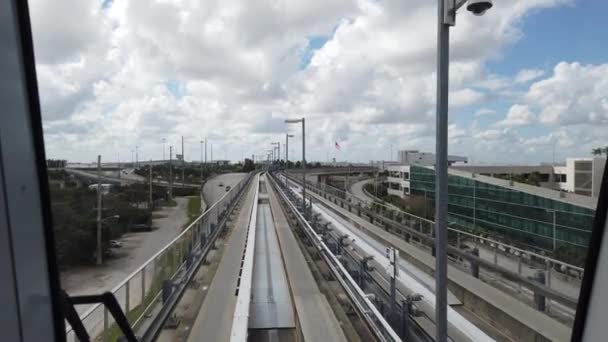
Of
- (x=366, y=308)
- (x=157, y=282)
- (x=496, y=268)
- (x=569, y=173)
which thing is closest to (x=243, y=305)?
(x=157, y=282)

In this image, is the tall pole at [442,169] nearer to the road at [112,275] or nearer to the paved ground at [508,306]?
the paved ground at [508,306]

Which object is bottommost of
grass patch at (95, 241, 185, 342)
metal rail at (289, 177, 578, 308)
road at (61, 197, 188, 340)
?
metal rail at (289, 177, 578, 308)

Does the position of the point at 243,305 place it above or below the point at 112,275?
below

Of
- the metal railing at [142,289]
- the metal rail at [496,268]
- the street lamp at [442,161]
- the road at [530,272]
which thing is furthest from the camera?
the metal rail at [496,268]

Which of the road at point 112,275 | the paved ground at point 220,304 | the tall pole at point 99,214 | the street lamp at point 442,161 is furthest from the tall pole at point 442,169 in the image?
the paved ground at point 220,304

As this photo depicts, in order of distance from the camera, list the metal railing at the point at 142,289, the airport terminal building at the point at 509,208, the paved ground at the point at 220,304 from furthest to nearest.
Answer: the airport terminal building at the point at 509,208
the paved ground at the point at 220,304
the metal railing at the point at 142,289

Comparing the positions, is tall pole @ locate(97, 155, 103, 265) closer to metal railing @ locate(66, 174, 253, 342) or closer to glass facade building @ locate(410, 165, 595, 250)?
metal railing @ locate(66, 174, 253, 342)

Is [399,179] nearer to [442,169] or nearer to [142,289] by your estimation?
[142,289]

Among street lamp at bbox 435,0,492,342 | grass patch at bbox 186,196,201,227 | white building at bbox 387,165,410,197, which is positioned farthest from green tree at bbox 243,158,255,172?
street lamp at bbox 435,0,492,342
